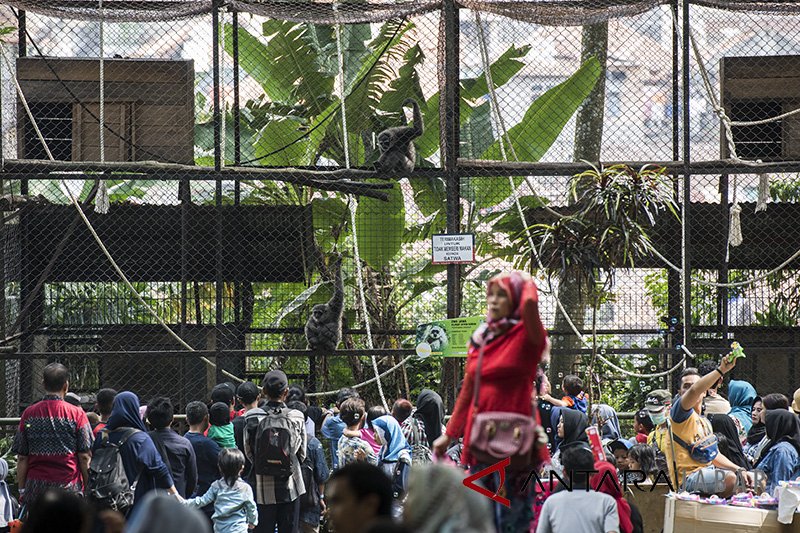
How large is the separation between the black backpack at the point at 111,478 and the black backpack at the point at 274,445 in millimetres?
1042

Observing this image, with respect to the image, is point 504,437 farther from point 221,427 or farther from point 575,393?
point 575,393

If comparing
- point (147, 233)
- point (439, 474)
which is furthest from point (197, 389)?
point (439, 474)

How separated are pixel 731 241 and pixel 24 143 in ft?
24.5

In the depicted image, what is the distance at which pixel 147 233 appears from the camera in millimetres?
13039

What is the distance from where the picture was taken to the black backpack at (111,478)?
855 cm

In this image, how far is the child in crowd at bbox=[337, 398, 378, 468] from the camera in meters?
9.46

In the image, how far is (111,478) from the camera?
8562 millimetres

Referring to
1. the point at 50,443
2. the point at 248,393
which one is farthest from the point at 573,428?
the point at 50,443

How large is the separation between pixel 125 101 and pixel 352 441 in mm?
4965

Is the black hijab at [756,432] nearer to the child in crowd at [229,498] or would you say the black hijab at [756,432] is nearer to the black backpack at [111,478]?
the child in crowd at [229,498]

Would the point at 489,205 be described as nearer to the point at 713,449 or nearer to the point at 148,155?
the point at 148,155

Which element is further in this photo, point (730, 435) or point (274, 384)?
point (274, 384)

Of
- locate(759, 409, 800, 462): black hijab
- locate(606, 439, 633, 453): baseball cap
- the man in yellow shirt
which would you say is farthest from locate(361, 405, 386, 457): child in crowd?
locate(759, 409, 800, 462): black hijab

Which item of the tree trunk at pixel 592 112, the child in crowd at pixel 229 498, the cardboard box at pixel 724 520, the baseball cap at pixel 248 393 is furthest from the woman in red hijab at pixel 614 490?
the tree trunk at pixel 592 112
